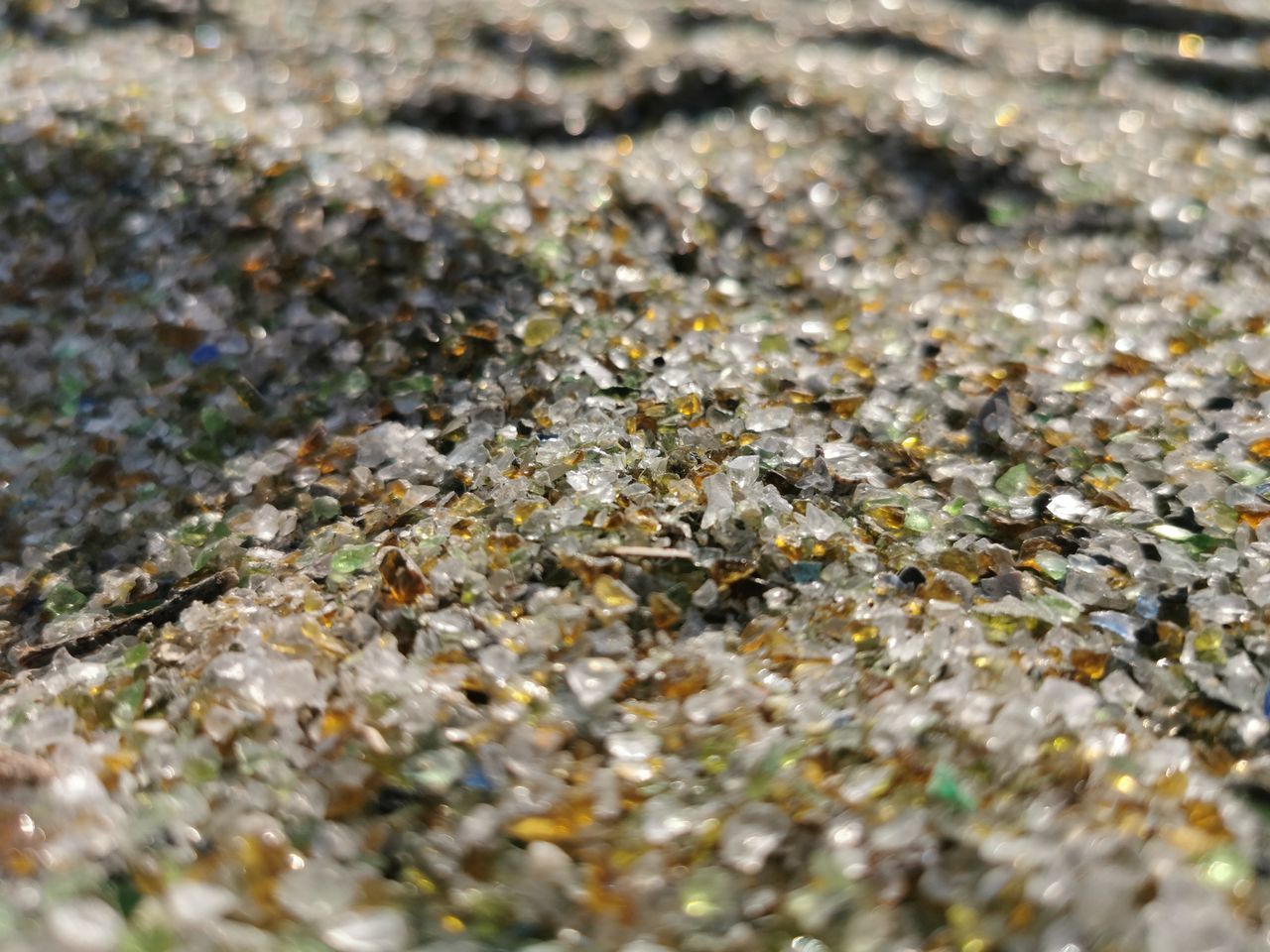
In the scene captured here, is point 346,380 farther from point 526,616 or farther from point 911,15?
point 911,15

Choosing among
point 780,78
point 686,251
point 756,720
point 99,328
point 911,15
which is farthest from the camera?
point 911,15

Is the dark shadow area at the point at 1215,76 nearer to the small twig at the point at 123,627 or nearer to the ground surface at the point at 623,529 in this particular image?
the ground surface at the point at 623,529

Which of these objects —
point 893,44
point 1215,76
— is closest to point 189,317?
point 893,44

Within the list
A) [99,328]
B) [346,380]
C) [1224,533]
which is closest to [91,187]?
[99,328]

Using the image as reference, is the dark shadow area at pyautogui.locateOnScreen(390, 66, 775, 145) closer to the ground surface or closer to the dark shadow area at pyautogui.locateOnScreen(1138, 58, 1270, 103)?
the ground surface

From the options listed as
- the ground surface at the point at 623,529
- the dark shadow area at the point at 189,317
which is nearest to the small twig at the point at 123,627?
the ground surface at the point at 623,529
